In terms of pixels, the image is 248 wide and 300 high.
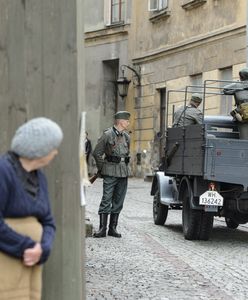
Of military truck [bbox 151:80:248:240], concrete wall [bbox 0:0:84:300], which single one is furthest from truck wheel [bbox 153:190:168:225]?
concrete wall [bbox 0:0:84:300]

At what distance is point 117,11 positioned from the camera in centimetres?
2844

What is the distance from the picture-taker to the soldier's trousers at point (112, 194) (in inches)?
380

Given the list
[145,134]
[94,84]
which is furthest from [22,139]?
→ [94,84]

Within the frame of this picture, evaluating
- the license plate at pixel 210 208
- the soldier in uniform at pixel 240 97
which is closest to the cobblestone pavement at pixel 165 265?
the license plate at pixel 210 208

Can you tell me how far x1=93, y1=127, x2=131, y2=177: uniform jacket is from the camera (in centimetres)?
959

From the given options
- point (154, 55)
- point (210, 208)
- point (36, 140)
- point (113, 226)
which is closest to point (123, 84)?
point (154, 55)

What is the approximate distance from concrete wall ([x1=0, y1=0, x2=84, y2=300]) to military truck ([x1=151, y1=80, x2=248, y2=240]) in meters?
5.04

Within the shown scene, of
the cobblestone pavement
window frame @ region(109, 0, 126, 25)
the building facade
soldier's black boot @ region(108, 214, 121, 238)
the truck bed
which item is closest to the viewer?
the cobblestone pavement

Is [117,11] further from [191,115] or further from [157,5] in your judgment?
[191,115]

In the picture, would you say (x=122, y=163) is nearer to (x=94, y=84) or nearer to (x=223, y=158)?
(x=223, y=158)

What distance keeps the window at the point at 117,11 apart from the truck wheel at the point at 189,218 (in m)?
18.9

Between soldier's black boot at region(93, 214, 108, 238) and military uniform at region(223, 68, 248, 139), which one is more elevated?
military uniform at region(223, 68, 248, 139)

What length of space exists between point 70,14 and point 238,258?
498cm

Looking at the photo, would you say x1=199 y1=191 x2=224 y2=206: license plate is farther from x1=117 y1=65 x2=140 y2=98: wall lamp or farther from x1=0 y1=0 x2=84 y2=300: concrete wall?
x1=117 y1=65 x2=140 y2=98: wall lamp
